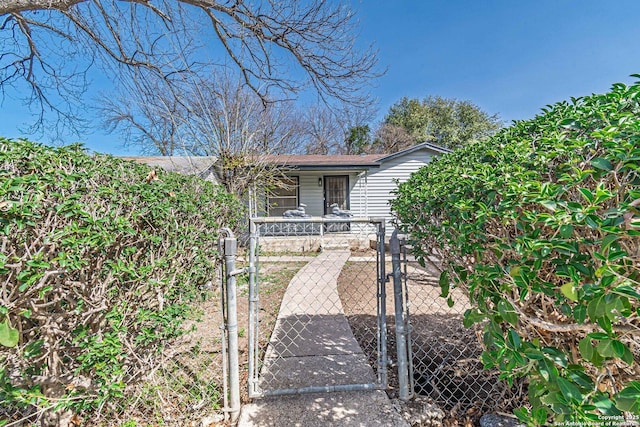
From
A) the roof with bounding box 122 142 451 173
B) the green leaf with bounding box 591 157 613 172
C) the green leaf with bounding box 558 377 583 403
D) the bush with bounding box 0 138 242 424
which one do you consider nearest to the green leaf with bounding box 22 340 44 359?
the bush with bounding box 0 138 242 424

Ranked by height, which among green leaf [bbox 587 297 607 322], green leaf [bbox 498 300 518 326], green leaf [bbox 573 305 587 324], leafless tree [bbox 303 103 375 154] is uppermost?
leafless tree [bbox 303 103 375 154]

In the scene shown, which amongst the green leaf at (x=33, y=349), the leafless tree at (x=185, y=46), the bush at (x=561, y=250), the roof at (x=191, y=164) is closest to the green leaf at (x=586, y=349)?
the bush at (x=561, y=250)

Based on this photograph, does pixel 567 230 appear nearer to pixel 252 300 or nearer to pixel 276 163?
pixel 252 300

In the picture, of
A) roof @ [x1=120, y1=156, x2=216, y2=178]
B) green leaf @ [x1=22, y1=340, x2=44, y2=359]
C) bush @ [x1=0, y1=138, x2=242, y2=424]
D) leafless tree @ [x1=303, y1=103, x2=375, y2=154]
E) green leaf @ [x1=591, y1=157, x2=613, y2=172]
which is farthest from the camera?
leafless tree @ [x1=303, y1=103, x2=375, y2=154]

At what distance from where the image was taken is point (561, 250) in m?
0.96

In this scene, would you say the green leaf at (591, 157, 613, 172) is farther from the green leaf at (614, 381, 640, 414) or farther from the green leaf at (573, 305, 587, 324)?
the green leaf at (614, 381, 640, 414)

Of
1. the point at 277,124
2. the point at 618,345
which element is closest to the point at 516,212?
the point at 618,345

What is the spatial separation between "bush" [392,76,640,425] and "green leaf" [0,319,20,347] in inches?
79.4

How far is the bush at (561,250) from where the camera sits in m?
0.83

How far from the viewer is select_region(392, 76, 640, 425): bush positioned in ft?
2.73

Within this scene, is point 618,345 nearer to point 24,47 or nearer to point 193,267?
point 193,267

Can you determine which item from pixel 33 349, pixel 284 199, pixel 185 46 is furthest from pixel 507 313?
pixel 284 199

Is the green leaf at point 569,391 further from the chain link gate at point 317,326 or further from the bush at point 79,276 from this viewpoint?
the bush at point 79,276

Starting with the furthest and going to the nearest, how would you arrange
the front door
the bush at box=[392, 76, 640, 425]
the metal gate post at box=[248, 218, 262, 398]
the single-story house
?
the front door < the single-story house < the metal gate post at box=[248, 218, 262, 398] < the bush at box=[392, 76, 640, 425]
